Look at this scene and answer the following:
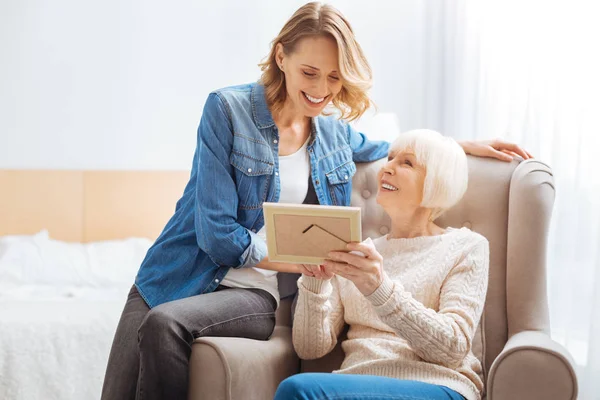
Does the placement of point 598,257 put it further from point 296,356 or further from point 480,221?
point 296,356

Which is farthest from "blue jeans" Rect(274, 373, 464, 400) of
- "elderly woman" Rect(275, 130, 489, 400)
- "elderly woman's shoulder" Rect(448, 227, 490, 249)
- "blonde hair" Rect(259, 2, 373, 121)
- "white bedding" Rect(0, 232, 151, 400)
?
"white bedding" Rect(0, 232, 151, 400)

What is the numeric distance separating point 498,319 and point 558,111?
1.12m

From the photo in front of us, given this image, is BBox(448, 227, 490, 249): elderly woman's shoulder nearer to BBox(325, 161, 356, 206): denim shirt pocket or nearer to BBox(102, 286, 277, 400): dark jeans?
BBox(325, 161, 356, 206): denim shirt pocket

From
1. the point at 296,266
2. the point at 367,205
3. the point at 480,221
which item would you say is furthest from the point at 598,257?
the point at 296,266

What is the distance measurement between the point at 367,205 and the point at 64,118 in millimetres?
1984

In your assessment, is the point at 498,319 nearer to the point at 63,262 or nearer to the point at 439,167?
the point at 439,167

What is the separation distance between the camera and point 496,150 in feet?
6.64

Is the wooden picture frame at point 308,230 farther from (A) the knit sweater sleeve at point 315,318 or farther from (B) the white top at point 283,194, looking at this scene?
(B) the white top at point 283,194

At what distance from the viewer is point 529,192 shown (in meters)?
1.88

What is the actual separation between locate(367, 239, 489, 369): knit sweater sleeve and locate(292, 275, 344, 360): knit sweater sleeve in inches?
7.5

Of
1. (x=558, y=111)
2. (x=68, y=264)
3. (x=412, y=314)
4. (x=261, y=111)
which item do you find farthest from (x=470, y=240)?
(x=68, y=264)

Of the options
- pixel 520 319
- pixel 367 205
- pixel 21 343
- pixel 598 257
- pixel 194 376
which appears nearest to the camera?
pixel 194 376

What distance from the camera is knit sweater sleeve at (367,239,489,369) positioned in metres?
1.55

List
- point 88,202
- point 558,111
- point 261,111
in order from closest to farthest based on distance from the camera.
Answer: point 261,111
point 558,111
point 88,202
